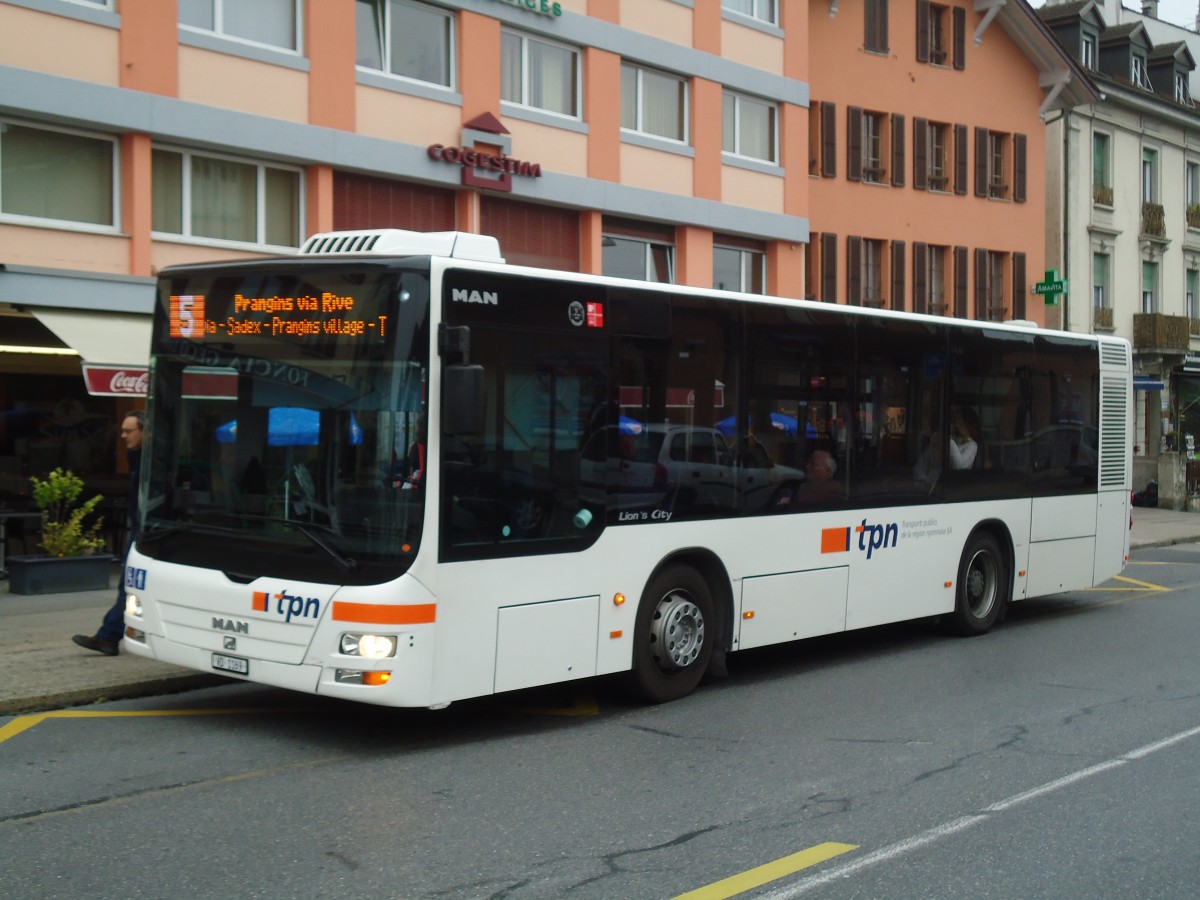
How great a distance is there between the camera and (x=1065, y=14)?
39.3m

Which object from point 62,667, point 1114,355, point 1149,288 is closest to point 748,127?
point 1114,355

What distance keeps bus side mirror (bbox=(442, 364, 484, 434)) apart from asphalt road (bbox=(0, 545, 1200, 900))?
1874 millimetres

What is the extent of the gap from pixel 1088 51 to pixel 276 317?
37839 millimetres

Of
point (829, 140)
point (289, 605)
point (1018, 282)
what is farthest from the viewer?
point (1018, 282)

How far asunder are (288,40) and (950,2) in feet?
64.7

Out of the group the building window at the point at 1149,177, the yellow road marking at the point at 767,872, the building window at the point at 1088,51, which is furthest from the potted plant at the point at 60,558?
the building window at the point at 1149,177

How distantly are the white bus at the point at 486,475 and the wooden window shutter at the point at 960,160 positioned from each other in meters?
22.8

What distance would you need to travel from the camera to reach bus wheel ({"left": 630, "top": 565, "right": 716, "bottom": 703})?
8797mm

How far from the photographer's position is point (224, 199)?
685 inches

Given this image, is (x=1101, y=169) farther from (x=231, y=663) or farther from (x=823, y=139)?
(x=231, y=663)

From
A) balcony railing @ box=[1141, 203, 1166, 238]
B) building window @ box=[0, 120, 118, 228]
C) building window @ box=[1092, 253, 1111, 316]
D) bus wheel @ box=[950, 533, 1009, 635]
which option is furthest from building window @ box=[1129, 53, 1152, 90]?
building window @ box=[0, 120, 118, 228]

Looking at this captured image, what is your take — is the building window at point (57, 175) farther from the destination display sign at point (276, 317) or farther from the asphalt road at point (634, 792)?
the asphalt road at point (634, 792)

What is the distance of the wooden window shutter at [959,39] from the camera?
32312 mm

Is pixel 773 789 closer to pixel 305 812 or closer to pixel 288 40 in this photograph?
pixel 305 812
